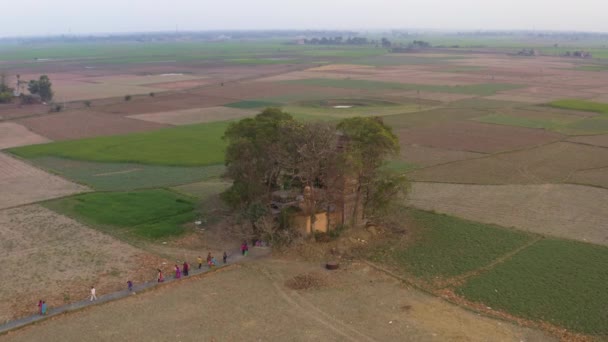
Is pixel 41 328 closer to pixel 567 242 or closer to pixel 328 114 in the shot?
pixel 567 242

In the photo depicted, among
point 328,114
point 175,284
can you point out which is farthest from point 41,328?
point 328,114

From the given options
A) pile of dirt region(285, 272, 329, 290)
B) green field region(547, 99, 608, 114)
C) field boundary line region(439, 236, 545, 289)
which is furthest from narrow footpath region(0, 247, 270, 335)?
green field region(547, 99, 608, 114)

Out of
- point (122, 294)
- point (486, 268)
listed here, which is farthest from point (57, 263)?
point (486, 268)

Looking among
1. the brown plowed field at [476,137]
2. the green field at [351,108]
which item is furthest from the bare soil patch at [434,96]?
the brown plowed field at [476,137]

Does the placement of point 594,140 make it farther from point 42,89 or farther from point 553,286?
point 42,89

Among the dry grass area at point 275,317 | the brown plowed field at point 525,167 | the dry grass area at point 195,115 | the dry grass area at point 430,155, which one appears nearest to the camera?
the dry grass area at point 275,317

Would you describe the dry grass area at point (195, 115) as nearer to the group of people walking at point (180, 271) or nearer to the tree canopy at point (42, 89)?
the tree canopy at point (42, 89)

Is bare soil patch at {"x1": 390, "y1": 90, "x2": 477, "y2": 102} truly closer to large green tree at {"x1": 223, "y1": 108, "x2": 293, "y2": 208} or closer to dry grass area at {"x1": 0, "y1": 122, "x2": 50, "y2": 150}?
dry grass area at {"x1": 0, "y1": 122, "x2": 50, "y2": 150}
